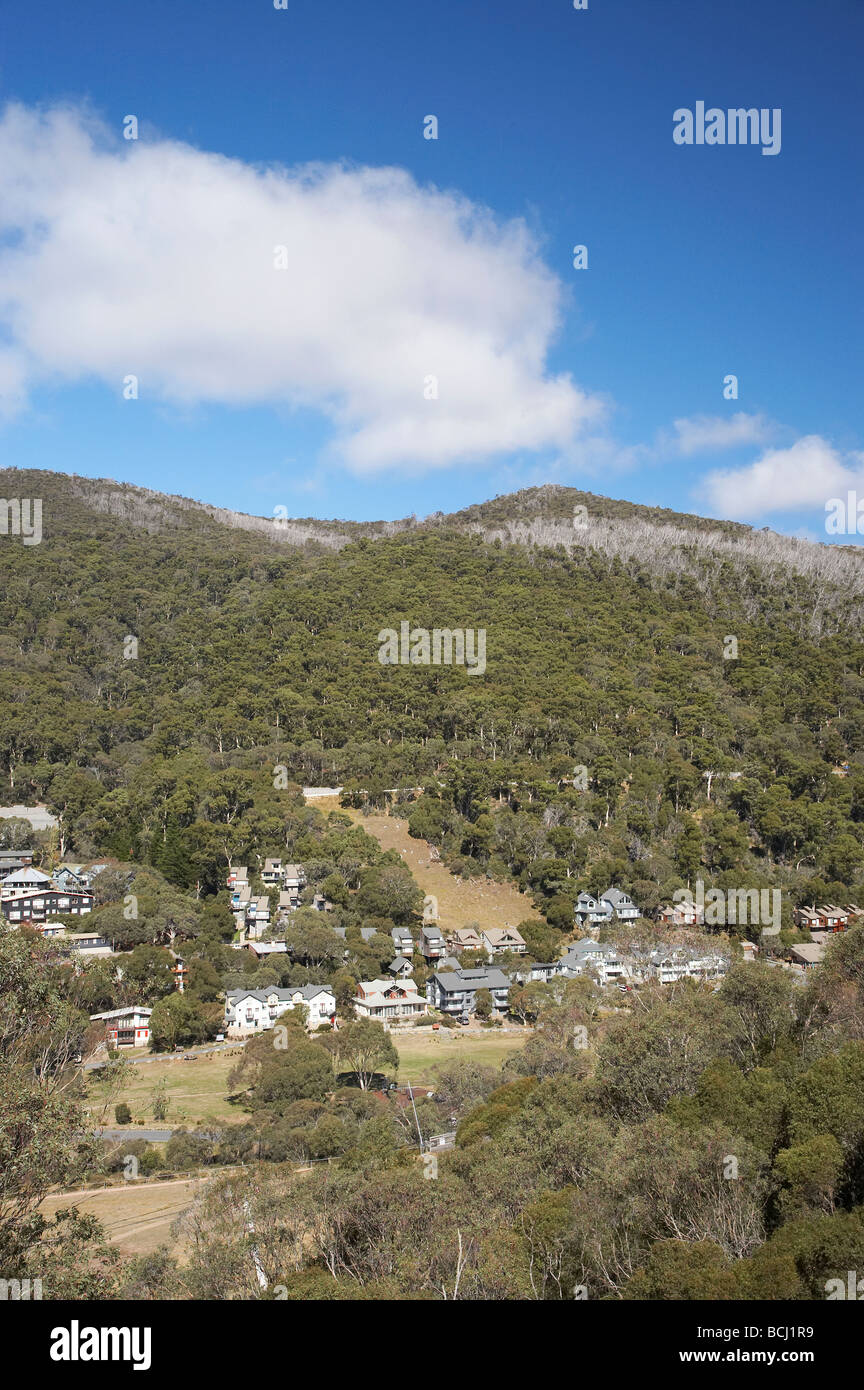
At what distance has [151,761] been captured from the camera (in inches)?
2453

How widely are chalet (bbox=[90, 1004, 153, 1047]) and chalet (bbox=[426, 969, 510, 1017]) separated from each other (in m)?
13.3

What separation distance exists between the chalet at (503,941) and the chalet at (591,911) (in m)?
4.49

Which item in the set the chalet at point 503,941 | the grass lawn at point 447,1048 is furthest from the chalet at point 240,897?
the grass lawn at point 447,1048

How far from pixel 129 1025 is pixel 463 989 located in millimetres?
15153

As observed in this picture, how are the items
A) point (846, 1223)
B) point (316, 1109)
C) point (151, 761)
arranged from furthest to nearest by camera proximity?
point (151, 761) < point (316, 1109) < point (846, 1223)

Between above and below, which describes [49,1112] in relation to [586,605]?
below

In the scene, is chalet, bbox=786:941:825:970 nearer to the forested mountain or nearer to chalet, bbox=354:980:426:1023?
the forested mountain

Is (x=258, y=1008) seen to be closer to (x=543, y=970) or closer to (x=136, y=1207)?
(x=543, y=970)

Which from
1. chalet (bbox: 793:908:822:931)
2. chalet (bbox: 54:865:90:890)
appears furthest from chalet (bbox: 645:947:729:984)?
chalet (bbox: 54:865:90:890)

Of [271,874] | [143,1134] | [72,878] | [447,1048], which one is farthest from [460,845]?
[143,1134]

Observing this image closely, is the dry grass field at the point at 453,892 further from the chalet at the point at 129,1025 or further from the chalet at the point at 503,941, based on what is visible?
the chalet at the point at 129,1025

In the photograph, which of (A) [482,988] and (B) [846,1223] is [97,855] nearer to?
(A) [482,988]
